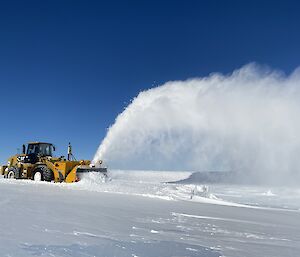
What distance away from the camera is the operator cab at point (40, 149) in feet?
81.6

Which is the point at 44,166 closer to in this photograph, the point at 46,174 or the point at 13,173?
the point at 46,174

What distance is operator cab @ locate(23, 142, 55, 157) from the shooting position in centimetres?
2488

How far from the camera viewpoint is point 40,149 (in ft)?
81.7

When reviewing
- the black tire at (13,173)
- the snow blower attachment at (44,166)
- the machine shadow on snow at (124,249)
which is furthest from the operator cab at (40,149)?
the machine shadow on snow at (124,249)

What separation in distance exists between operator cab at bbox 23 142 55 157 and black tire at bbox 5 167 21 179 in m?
1.44

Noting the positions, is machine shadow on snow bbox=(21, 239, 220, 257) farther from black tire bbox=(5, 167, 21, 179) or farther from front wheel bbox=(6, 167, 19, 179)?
front wheel bbox=(6, 167, 19, 179)

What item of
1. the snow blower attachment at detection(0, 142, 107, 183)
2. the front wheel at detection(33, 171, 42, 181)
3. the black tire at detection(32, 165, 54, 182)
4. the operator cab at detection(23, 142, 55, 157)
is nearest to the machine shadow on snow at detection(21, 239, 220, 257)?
the snow blower attachment at detection(0, 142, 107, 183)

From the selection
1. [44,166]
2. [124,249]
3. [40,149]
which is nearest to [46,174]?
[44,166]

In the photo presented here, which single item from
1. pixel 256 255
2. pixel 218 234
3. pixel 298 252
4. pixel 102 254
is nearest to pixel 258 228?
pixel 218 234

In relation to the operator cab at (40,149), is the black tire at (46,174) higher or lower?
lower

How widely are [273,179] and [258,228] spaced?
4141cm

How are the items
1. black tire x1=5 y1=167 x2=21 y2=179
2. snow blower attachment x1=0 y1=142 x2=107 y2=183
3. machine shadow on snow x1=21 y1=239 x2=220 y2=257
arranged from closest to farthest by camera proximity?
machine shadow on snow x1=21 y1=239 x2=220 y2=257 < snow blower attachment x1=0 y1=142 x2=107 y2=183 < black tire x1=5 y1=167 x2=21 y2=179

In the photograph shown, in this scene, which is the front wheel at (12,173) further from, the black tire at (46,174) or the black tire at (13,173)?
the black tire at (46,174)

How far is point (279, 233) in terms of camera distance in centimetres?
820
